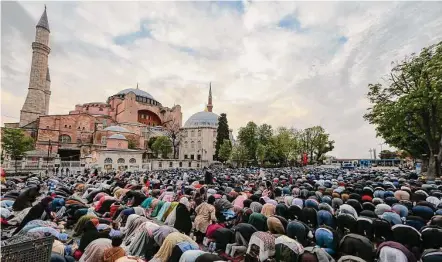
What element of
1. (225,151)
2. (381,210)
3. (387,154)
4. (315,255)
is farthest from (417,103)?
(387,154)

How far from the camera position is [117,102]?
64438mm

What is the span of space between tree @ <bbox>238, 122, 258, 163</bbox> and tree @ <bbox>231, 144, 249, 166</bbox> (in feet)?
2.15

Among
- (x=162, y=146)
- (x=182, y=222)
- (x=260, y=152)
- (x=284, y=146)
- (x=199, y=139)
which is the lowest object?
(x=182, y=222)

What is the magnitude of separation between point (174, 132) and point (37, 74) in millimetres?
29953

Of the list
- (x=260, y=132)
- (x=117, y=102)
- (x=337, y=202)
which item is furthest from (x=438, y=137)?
(x=117, y=102)

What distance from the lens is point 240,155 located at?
1860 inches

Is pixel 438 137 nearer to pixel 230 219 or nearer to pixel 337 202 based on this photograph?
pixel 337 202

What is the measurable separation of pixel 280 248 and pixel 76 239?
569cm

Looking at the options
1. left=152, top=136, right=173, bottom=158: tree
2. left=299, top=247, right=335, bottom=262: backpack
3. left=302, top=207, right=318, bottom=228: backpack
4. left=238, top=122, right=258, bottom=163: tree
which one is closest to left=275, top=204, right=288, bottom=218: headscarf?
left=302, top=207, right=318, bottom=228: backpack

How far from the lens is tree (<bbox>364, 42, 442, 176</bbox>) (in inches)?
675

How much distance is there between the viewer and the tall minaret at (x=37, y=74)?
42.4m

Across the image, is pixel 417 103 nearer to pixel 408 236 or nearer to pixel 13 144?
pixel 408 236

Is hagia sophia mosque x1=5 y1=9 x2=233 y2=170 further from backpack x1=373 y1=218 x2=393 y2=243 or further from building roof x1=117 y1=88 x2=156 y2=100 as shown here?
backpack x1=373 y1=218 x2=393 y2=243

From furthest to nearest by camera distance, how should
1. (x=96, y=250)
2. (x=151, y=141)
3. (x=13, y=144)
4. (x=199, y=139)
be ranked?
(x=199, y=139)
(x=151, y=141)
(x=13, y=144)
(x=96, y=250)
